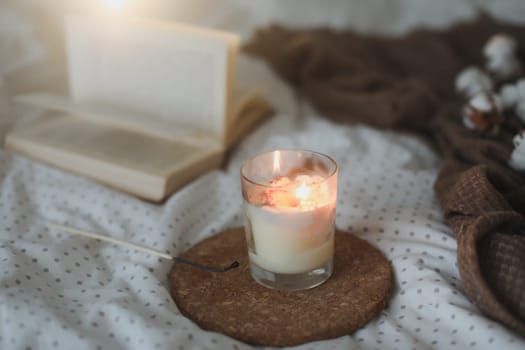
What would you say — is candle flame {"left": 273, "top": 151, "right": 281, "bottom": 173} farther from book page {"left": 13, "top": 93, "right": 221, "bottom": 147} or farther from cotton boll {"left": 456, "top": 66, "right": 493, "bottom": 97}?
cotton boll {"left": 456, "top": 66, "right": 493, "bottom": 97}

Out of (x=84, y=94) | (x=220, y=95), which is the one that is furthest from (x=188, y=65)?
(x=84, y=94)

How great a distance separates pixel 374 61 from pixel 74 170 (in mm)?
683

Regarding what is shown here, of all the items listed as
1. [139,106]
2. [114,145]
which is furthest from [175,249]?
[139,106]

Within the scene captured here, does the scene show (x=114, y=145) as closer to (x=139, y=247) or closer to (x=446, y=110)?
(x=139, y=247)

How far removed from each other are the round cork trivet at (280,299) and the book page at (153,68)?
352 millimetres

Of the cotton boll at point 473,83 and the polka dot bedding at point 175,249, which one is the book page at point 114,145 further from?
the cotton boll at point 473,83

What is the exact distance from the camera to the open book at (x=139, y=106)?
0.94 meters

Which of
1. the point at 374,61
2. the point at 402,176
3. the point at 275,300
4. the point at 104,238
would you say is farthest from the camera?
the point at 374,61

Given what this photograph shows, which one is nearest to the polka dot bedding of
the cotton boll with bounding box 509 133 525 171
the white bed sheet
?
the white bed sheet

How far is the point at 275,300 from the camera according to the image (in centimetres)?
65

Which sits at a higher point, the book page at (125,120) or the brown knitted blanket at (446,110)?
the brown knitted blanket at (446,110)

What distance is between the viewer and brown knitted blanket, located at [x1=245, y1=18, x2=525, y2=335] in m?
0.61

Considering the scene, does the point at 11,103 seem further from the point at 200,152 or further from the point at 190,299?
the point at 190,299

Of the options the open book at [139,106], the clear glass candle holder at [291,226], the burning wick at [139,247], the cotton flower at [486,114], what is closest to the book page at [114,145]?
the open book at [139,106]
